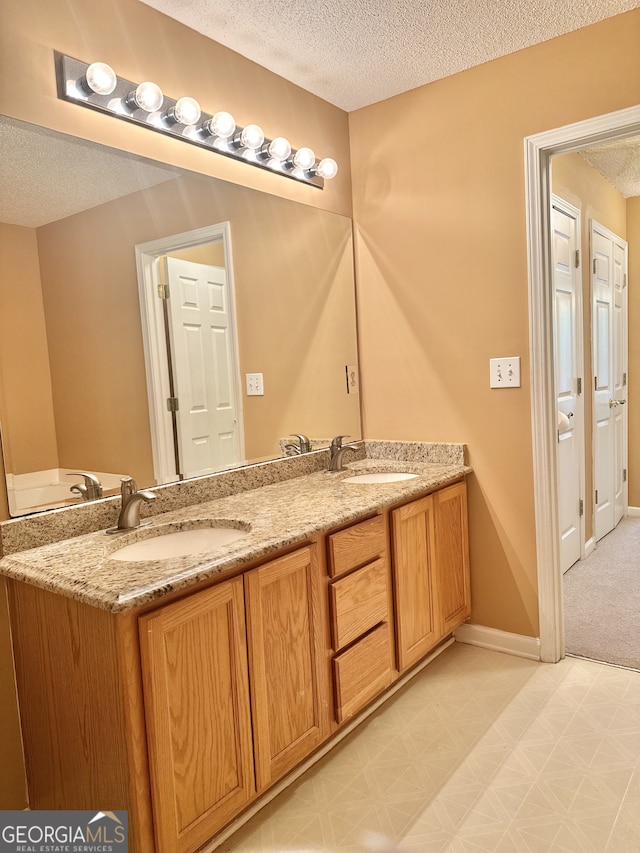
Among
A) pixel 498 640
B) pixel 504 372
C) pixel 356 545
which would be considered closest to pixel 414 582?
pixel 356 545

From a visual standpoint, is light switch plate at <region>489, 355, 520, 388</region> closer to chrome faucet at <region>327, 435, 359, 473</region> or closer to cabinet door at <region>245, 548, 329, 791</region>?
chrome faucet at <region>327, 435, 359, 473</region>

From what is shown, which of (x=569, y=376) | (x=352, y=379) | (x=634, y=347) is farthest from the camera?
(x=634, y=347)

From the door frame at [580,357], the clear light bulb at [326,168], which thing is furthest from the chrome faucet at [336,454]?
the door frame at [580,357]

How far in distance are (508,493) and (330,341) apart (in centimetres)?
95

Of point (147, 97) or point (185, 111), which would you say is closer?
point (147, 97)

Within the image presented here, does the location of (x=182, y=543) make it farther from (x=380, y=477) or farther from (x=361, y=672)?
(x=380, y=477)

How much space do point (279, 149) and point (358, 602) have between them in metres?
1.60

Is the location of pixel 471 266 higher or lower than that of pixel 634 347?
higher

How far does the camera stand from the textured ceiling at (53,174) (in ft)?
5.05

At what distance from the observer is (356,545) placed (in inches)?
73.9

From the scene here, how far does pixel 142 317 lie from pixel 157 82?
0.72 meters

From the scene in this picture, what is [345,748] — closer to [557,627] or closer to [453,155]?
[557,627]

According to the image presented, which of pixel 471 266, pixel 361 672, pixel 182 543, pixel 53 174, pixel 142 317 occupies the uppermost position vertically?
pixel 53 174

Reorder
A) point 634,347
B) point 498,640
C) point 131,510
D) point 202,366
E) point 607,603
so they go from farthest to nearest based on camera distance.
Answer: point 634,347
point 607,603
point 498,640
point 202,366
point 131,510
